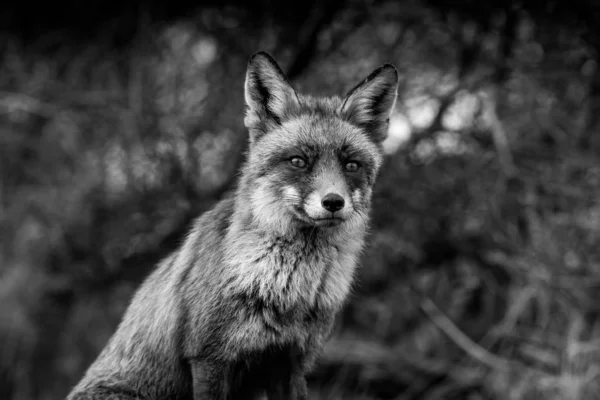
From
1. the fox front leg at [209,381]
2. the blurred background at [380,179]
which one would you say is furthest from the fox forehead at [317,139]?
the blurred background at [380,179]

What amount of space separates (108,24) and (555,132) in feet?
22.3

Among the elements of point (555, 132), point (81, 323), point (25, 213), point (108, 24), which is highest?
point (108, 24)

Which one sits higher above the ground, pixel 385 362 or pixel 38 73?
pixel 38 73

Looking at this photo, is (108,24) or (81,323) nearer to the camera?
(81,323)

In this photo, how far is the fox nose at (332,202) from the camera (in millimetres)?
4059

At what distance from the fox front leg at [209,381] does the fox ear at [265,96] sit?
1.52 metres

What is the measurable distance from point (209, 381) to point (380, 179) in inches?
202

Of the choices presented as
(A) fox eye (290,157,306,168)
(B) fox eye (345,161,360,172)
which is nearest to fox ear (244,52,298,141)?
(A) fox eye (290,157,306,168)

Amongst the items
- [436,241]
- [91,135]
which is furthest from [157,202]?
[436,241]

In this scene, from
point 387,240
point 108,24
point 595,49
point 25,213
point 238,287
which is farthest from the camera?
point 108,24

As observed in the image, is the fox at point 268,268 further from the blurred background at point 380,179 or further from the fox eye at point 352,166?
the blurred background at point 380,179

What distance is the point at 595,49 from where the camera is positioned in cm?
816

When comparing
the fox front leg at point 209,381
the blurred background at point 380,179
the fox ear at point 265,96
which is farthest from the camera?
the blurred background at point 380,179

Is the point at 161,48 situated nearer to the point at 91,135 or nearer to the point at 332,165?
the point at 91,135
